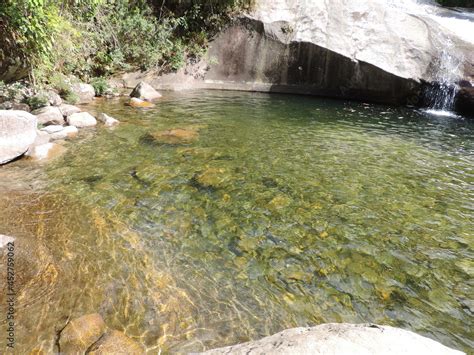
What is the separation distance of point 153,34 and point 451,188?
46.7 ft

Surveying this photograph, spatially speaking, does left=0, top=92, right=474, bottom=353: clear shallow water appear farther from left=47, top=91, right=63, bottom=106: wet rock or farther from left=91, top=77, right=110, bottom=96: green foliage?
left=91, top=77, right=110, bottom=96: green foliage

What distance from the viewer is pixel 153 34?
15.9 meters

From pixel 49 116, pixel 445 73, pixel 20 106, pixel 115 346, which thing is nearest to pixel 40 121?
pixel 49 116

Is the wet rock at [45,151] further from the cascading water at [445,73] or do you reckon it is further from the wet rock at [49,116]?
the cascading water at [445,73]

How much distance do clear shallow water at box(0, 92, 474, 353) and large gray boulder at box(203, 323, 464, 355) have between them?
1.06 metres

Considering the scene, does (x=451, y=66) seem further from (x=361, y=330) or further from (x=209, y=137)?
(x=361, y=330)

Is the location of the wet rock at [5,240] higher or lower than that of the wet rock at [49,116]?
lower

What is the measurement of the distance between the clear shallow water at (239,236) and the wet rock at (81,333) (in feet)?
0.34

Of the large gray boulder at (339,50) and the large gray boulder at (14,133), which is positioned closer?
the large gray boulder at (14,133)

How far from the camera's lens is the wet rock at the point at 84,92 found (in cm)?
1232

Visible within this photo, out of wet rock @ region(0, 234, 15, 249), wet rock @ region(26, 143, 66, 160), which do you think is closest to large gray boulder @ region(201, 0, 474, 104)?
wet rock @ region(26, 143, 66, 160)

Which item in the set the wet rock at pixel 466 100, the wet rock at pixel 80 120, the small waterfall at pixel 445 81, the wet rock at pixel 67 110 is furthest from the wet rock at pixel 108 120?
the wet rock at pixel 466 100

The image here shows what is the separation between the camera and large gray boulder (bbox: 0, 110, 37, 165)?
6637 millimetres

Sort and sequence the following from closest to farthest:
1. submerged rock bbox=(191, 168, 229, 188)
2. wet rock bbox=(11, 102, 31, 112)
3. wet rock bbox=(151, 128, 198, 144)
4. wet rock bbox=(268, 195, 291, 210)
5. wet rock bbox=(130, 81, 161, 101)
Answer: wet rock bbox=(268, 195, 291, 210) → submerged rock bbox=(191, 168, 229, 188) → wet rock bbox=(151, 128, 198, 144) → wet rock bbox=(11, 102, 31, 112) → wet rock bbox=(130, 81, 161, 101)
